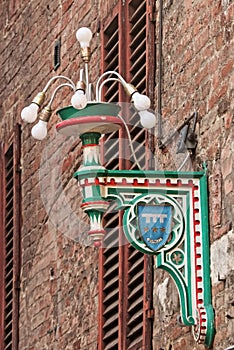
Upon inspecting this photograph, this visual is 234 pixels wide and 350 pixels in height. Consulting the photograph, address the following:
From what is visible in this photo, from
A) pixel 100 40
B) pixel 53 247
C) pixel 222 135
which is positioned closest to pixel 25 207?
pixel 53 247

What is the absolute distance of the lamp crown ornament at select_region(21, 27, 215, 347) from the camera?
10070 millimetres

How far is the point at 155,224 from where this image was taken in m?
10.2

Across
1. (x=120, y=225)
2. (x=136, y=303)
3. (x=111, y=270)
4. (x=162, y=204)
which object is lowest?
(x=162, y=204)

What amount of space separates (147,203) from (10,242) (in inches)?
242

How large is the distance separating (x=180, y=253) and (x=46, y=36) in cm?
566

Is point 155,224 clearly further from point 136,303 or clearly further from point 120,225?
point 120,225

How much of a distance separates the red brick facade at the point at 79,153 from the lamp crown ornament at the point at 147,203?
0.10 metres

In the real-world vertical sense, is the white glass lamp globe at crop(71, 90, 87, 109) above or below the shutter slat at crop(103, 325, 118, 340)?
above

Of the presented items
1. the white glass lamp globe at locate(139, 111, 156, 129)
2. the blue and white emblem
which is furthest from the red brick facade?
the white glass lamp globe at locate(139, 111, 156, 129)

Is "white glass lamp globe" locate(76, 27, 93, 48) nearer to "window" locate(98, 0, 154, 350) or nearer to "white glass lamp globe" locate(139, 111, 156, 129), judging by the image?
"white glass lamp globe" locate(139, 111, 156, 129)

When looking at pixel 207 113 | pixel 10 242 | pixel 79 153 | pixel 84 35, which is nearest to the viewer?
pixel 84 35

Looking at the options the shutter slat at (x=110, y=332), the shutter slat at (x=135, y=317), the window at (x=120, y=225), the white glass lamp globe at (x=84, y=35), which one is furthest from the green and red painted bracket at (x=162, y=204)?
the shutter slat at (x=110, y=332)

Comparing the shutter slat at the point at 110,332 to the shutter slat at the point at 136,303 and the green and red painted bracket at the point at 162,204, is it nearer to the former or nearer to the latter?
the shutter slat at the point at 136,303

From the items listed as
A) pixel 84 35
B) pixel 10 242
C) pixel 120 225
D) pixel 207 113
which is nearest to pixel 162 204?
pixel 207 113
